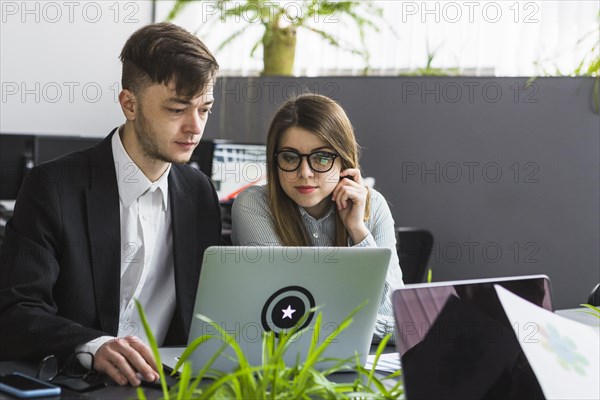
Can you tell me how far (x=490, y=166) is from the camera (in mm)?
3908

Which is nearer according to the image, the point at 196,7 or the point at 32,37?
the point at 32,37

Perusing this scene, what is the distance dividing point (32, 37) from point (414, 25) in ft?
7.58

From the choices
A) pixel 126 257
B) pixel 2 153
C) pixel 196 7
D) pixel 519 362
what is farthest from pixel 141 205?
pixel 196 7

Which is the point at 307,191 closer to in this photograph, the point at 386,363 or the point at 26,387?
the point at 386,363

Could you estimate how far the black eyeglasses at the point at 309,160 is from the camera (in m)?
2.12

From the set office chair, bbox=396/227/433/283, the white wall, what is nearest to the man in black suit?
office chair, bbox=396/227/433/283

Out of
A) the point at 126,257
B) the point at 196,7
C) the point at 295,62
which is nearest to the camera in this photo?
the point at 126,257

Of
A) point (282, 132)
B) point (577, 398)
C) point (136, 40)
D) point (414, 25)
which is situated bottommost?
point (577, 398)

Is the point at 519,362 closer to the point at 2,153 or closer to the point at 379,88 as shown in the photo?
the point at 379,88

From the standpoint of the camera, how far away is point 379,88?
425cm

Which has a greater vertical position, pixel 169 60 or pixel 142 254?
pixel 169 60

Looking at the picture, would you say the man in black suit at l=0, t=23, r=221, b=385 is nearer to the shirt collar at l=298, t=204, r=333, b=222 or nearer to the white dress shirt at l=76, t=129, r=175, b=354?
the white dress shirt at l=76, t=129, r=175, b=354

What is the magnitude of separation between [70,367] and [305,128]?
93 cm

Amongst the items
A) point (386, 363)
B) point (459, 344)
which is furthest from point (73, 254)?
point (459, 344)
